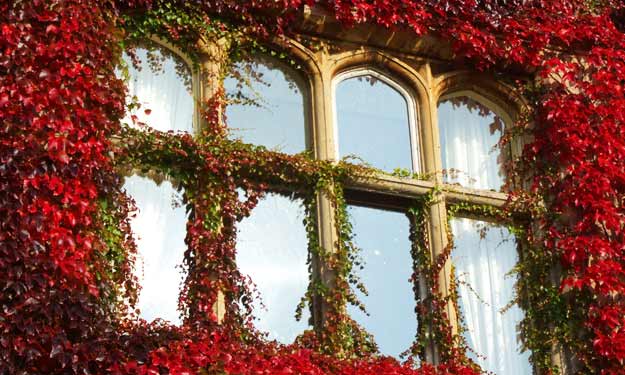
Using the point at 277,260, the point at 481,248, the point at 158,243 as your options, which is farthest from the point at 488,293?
the point at 158,243

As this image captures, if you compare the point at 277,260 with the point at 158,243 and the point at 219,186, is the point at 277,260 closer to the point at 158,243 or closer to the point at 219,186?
the point at 219,186

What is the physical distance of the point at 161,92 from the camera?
902 cm

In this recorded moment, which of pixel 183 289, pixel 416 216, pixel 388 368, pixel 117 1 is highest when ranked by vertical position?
pixel 117 1

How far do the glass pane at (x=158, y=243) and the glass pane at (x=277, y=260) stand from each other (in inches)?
15.6

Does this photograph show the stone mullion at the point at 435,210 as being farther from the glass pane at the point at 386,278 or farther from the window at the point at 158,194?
the window at the point at 158,194

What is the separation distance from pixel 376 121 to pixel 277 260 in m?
1.48

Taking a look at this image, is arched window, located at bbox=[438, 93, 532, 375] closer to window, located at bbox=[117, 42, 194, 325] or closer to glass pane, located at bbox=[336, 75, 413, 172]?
glass pane, located at bbox=[336, 75, 413, 172]

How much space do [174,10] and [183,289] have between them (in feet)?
6.50

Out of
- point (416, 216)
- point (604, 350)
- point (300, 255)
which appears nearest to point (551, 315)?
point (604, 350)

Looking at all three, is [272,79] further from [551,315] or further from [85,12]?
[551,315]

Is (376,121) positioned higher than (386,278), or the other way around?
(376,121)

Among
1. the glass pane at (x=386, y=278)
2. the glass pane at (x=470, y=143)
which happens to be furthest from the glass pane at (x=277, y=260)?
the glass pane at (x=470, y=143)

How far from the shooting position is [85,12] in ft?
27.8

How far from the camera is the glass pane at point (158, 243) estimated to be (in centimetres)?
821
